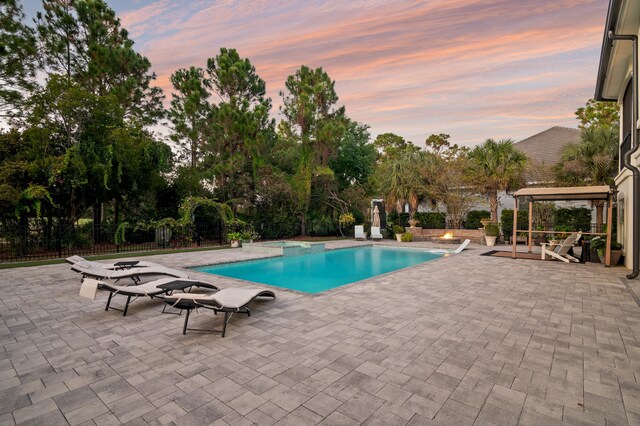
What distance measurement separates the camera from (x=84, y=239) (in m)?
13.7

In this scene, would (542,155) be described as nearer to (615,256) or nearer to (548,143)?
(548,143)

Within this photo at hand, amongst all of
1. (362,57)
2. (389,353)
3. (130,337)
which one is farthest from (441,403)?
(362,57)

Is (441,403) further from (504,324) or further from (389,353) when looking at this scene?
(504,324)

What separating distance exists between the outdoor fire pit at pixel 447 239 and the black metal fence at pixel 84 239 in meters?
12.6

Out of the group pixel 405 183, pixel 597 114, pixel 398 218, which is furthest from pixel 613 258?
pixel 597 114

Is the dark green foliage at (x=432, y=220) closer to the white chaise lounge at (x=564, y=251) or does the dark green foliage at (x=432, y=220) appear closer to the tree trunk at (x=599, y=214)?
the tree trunk at (x=599, y=214)

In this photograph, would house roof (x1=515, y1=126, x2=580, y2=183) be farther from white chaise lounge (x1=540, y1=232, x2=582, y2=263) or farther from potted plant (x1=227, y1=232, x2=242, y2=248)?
potted plant (x1=227, y1=232, x2=242, y2=248)

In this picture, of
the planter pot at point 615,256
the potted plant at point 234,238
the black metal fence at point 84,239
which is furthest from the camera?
the potted plant at point 234,238

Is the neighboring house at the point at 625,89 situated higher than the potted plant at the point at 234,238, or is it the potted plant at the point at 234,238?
the neighboring house at the point at 625,89

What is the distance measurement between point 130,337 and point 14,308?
3.10 meters

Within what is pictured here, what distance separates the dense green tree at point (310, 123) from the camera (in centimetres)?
2128

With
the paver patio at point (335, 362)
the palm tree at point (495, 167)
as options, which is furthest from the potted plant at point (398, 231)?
the paver patio at point (335, 362)

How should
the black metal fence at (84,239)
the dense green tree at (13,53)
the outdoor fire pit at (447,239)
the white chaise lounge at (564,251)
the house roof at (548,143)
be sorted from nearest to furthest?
1. the white chaise lounge at (564,251)
2. the black metal fence at (84,239)
3. the dense green tree at (13,53)
4. the outdoor fire pit at (447,239)
5. the house roof at (548,143)

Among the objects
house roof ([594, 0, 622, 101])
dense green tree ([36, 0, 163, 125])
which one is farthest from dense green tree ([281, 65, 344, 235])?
house roof ([594, 0, 622, 101])
